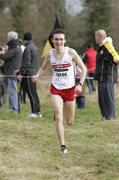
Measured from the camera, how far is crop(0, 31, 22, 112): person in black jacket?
14.1 meters

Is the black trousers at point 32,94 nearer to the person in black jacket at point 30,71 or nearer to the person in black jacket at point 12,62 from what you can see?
the person in black jacket at point 30,71

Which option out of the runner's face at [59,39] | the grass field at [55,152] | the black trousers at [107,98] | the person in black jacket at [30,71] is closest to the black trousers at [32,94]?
the person in black jacket at [30,71]

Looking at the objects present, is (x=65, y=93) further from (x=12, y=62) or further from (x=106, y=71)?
(x=12, y=62)

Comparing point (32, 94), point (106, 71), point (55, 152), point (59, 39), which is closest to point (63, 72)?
point (59, 39)

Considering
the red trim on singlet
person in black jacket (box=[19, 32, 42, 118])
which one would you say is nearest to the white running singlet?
the red trim on singlet

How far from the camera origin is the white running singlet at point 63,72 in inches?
349

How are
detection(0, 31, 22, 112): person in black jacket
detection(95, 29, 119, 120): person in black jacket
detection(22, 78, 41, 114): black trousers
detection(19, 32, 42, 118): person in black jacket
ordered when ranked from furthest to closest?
detection(0, 31, 22, 112): person in black jacket, detection(22, 78, 41, 114): black trousers, detection(19, 32, 42, 118): person in black jacket, detection(95, 29, 119, 120): person in black jacket

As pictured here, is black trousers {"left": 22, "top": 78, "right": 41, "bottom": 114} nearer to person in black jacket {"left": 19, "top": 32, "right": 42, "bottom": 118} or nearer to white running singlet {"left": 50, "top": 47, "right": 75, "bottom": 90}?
person in black jacket {"left": 19, "top": 32, "right": 42, "bottom": 118}

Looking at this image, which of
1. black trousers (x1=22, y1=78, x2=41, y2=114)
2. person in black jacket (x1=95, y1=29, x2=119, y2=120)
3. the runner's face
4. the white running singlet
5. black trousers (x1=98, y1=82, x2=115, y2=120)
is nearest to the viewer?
the runner's face

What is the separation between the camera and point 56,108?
341 inches

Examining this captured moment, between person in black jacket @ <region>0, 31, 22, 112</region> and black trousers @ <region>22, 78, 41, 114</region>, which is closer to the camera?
black trousers @ <region>22, 78, 41, 114</region>

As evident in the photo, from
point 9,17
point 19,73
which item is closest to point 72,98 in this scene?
point 19,73

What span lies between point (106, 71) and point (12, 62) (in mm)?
2897

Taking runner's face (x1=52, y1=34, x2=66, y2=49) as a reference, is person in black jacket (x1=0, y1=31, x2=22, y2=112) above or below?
below
